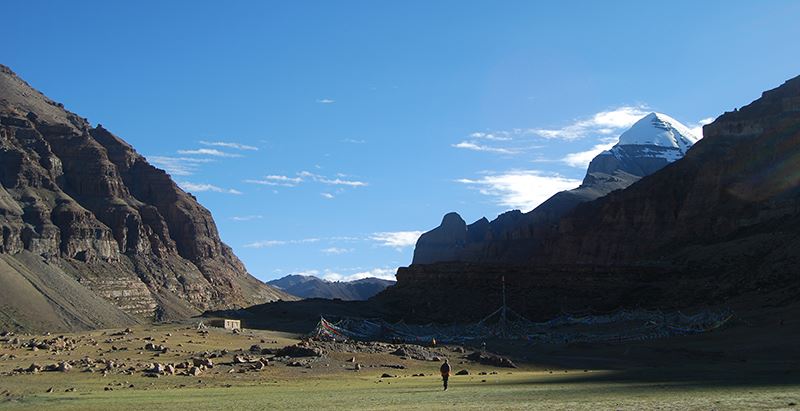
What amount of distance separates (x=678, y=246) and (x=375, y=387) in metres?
81.8

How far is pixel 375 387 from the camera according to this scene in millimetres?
34938

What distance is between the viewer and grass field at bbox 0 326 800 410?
85.6ft

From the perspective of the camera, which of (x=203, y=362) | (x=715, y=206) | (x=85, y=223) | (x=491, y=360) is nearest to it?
(x=203, y=362)

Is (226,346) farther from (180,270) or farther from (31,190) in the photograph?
(180,270)

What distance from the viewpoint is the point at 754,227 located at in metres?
97.7

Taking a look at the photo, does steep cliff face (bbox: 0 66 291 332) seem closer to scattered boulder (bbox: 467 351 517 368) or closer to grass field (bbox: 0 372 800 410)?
scattered boulder (bbox: 467 351 517 368)

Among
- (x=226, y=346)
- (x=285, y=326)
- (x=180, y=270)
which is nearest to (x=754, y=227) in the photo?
(x=285, y=326)

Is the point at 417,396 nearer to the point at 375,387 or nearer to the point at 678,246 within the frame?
the point at 375,387

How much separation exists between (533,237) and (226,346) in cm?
10427

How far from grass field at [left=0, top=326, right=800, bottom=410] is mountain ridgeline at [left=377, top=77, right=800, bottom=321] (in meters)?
32.4

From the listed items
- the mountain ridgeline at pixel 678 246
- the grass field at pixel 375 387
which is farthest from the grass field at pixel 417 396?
the mountain ridgeline at pixel 678 246

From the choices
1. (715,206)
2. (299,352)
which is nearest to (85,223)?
(715,206)

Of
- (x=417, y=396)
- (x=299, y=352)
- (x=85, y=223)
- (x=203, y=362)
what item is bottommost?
(x=417, y=396)

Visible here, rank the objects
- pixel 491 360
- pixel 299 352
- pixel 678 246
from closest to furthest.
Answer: pixel 299 352
pixel 491 360
pixel 678 246
